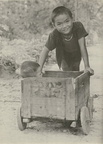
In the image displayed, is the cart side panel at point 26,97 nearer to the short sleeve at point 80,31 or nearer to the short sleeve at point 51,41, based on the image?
the short sleeve at point 51,41

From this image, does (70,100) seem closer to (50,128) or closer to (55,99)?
(55,99)

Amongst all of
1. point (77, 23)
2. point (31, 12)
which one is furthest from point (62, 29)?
point (31, 12)

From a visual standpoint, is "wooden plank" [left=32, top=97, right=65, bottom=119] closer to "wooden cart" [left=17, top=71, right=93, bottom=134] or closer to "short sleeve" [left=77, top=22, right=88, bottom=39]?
"wooden cart" [left=17, top=71, right=93, bottom=134]

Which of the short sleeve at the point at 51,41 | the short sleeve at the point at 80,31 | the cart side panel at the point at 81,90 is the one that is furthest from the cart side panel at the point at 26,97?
the short sleeve at the point at 80,31

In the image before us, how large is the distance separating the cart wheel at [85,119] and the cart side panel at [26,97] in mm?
304

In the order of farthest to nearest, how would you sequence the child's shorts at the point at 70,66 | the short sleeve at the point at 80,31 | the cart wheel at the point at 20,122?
1. the child's shorts at the point at 70,66
2. the short sleeve at the point at 80,31
3. the cart wheel at the point at 20,122

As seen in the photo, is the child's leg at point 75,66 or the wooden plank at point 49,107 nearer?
the wooden plank at point 49,107

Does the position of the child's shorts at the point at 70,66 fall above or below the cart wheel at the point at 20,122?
above

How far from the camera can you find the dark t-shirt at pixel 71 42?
1.95 metres

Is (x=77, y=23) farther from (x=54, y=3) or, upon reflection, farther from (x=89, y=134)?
(x=89, y=134)

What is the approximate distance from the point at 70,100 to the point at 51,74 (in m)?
0.45

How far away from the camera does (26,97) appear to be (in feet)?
5.68

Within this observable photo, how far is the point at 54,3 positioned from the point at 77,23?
373 mm

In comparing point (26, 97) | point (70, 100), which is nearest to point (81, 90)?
point (70, 100)
